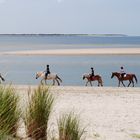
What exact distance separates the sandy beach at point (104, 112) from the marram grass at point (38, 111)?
566 millimetres

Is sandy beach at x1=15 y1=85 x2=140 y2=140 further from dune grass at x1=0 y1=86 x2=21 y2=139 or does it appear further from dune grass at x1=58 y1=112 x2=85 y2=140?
dune grass at x1=58 y1=112 x2=85 y2=140

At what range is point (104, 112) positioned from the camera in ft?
47.4

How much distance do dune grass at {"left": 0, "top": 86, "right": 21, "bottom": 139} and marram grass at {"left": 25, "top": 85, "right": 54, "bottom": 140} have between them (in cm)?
21

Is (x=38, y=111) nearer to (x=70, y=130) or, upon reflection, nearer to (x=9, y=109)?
(x=9, y=109)

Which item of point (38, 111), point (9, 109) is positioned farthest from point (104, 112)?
point (9, 109)

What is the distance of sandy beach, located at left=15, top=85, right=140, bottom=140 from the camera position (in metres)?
10.9

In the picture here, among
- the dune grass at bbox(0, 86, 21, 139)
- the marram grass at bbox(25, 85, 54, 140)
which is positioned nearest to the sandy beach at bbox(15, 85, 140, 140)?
the marram grass at bbox(25, 85, 54, 140)

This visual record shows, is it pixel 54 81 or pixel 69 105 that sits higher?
pixel 54 81

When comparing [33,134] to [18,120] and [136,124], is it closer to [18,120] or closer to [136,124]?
[18,120]

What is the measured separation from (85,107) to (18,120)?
288 inches

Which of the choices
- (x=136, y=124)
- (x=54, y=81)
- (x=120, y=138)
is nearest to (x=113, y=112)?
(x=136, y=124)

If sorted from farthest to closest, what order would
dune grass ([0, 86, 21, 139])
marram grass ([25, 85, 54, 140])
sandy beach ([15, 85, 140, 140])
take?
sandy beach ([15, 85, 140, 140]) < marram grass ([25, 85, 54, 140]) < dune grass ([0, 86, 21, 139])

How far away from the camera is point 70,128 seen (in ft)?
24.5

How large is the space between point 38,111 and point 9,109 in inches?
28.3
